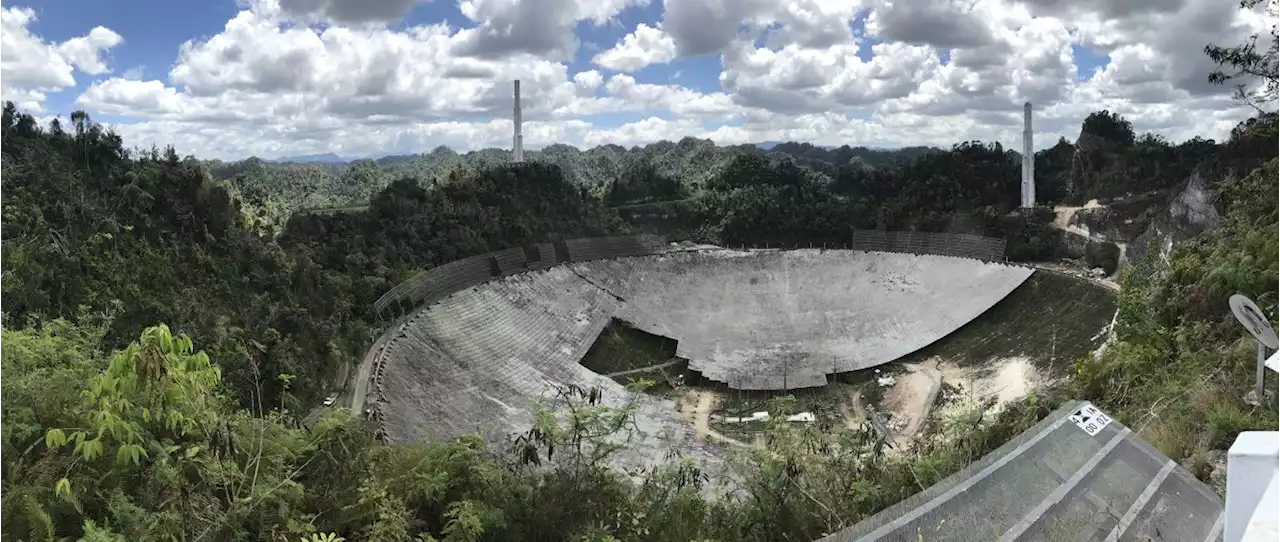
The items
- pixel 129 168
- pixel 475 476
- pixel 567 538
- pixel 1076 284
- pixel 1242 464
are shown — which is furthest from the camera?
pixel 1076 284

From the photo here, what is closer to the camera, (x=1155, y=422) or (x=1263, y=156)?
(x=1155, y=422)

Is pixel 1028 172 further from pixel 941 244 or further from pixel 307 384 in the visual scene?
pixel 307 384

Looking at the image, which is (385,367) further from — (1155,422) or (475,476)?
(1155,422)

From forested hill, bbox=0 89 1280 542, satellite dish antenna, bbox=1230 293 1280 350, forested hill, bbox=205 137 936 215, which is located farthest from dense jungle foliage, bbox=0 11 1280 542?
forested hill, bbox=205 137 936 215

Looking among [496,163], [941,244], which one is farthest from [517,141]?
[941,244]

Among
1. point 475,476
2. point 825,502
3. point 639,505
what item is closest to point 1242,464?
point 825,502

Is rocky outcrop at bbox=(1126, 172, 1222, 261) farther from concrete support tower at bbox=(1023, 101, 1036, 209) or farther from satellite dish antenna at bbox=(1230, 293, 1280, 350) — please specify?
satellite dish antenna at bbox=(1230, 293, 1280, 350)
